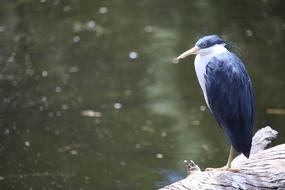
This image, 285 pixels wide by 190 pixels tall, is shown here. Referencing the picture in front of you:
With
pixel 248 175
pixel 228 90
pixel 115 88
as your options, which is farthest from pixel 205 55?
pixel 115 88

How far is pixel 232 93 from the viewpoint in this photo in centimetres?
294

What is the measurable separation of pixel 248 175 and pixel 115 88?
2812 millimetres

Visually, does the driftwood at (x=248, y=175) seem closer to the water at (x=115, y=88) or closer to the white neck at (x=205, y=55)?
the white neck at (x=205, y=55)

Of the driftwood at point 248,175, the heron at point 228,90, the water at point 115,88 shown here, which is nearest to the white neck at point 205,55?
the heron at point 228,90

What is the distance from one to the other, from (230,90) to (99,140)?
6.52 ft

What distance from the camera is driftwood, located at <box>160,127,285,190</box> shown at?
2.69 m

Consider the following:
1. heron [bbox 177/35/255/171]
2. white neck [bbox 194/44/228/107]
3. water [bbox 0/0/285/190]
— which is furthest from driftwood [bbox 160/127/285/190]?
water [bbox 0/0/285/190]

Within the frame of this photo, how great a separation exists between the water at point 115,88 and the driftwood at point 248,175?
4.30ft

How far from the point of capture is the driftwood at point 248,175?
2686mm

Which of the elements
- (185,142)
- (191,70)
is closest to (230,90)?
(185,142)

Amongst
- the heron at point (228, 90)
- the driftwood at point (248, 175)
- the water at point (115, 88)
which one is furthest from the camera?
the water at point (115, 88)

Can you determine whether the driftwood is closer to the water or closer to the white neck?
the white neck

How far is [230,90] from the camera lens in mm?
2939

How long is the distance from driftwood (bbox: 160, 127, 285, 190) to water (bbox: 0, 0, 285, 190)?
4.30ft
